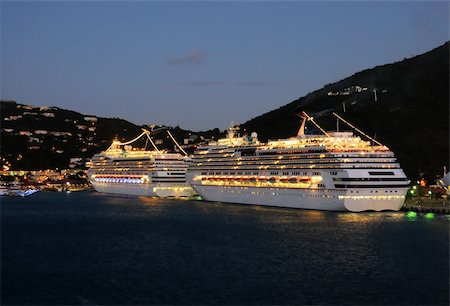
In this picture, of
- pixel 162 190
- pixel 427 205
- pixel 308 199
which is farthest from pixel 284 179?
pixel 162 190

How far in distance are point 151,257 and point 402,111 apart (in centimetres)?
13154

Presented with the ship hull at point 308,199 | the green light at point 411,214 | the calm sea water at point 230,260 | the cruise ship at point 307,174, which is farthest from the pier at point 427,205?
the calm sea water at point 230,260

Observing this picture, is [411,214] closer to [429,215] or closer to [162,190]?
[429,215]

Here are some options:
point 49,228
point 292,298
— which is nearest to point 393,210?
point 49,228

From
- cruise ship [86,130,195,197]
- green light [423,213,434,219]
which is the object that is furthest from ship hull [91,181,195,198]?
green light [423,213,434,219]

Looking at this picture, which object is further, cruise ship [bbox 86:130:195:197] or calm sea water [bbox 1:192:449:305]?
cruise ship [bbox 86:130:195:197]

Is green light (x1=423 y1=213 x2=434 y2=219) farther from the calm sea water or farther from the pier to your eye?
the pier

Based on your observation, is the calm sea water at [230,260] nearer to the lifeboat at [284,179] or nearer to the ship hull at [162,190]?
the lifeboat at [284,179]

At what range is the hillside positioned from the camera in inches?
5123

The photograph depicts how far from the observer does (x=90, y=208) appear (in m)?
89.2

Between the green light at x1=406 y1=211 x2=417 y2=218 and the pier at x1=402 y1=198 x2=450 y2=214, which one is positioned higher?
the pier at x1=402 y1=198 x2=450 y2=214

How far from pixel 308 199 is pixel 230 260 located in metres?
33.0

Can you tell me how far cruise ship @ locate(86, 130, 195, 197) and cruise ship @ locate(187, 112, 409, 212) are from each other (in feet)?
55.7

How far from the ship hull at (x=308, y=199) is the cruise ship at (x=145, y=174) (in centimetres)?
2349
